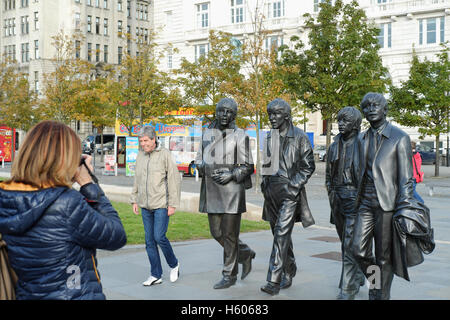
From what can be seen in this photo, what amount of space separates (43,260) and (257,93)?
59.8 ft

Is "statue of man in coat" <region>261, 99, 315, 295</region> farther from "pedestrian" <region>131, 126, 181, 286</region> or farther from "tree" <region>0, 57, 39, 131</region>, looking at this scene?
"tree" <region>0, 57, 39, 131</region>

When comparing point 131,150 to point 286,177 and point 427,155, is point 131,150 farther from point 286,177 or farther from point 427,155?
point 427,155

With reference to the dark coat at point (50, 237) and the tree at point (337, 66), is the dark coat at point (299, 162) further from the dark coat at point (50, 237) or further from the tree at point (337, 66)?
the tree at point (337, 66)

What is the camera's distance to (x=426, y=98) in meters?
26.7

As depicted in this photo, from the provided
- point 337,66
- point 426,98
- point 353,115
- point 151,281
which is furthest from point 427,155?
point 151,281

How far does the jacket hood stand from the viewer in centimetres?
251

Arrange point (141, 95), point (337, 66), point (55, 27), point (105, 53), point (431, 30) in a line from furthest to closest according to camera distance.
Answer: point (105, 53) < point (55, 27) < point (431, 30) < point (141, 95) < point (337, 66)

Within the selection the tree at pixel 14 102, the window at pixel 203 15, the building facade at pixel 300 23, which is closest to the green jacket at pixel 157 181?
the building facade at pixel 300 23

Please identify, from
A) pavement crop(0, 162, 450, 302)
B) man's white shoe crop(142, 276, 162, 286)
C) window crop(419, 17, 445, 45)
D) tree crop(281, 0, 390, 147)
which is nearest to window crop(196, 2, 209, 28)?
window crop(419, 17, 445, 45)

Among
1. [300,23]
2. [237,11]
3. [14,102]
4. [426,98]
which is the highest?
[237,11]

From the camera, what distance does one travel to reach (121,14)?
265 feet

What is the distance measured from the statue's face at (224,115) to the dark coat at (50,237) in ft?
11.6

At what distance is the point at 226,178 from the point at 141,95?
941 inches

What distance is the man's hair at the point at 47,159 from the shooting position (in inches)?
101
